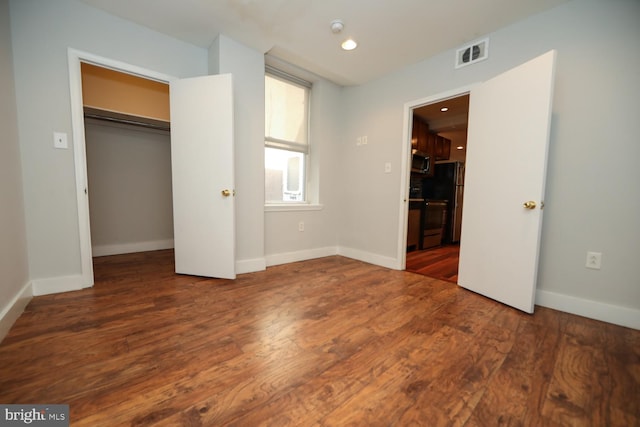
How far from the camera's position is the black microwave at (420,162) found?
394 centimetres

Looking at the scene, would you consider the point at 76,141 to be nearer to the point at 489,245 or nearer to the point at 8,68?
the point at 8,68

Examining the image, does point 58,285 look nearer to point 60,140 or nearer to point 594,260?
point 60,140

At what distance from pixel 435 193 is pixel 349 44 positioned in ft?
11.3

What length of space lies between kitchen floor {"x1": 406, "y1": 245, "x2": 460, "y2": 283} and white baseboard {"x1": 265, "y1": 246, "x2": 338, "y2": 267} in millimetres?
1110

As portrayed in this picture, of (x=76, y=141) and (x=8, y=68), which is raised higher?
(x=8, y=68)

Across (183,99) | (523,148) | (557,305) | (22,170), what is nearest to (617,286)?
(557,305)

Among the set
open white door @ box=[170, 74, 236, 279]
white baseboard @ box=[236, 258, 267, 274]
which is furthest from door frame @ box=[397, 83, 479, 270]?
open white door @ box=[170, 74, 236, 279]

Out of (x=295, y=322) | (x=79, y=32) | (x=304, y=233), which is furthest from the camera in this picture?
(x=304, y=233)

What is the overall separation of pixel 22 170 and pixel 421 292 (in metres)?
3.41

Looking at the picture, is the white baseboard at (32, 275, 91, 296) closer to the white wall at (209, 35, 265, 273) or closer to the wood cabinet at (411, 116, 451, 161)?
the white wall at (209, 35, 265, 273)

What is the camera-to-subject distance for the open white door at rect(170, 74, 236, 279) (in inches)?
93.0

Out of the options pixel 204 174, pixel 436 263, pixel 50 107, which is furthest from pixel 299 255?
pixel 50 107

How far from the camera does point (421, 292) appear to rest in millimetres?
2264

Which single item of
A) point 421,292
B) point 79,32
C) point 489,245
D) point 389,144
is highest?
point 79,32
